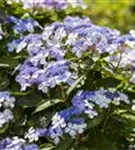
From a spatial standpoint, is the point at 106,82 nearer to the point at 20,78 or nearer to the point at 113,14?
the point at 20,78

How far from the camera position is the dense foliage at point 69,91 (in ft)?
9.00

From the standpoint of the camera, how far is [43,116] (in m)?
2.86

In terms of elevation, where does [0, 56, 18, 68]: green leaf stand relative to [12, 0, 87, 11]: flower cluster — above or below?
below

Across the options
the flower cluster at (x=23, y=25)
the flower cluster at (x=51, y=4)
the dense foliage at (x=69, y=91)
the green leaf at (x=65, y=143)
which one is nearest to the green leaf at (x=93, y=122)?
the dense foliage at (x=69, y=91)

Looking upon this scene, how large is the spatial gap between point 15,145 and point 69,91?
315mm

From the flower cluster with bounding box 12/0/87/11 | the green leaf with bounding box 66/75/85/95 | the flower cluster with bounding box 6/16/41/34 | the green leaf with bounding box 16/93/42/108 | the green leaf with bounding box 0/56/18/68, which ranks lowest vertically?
the green leaf with bounding box 16/93/42/108

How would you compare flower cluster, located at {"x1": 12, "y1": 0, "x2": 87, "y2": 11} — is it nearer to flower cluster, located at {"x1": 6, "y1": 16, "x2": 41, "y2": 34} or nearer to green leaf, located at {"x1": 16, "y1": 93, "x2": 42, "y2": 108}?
flower cluster, located at {"x1": 6, "y1": 16, "x2": 41, "y2": 34}

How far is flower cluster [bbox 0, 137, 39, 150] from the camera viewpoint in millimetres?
2771

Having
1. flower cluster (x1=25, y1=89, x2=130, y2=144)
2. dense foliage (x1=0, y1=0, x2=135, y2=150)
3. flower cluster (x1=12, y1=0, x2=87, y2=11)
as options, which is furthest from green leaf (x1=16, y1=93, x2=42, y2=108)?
flower cluster (x1=12, y1=0, x2=87, y2=11)

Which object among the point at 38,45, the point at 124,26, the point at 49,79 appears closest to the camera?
the point at 49,79

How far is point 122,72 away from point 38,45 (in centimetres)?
39

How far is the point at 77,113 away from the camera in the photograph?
8.96 feet

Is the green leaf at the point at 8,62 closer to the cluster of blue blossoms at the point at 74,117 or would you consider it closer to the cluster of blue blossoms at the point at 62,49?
the cluster of blue blossoms at the point at 62,49

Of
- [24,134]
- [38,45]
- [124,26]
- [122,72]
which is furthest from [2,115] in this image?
[124,26]
